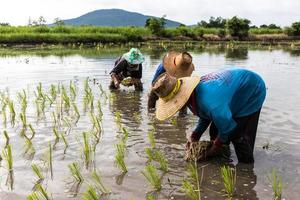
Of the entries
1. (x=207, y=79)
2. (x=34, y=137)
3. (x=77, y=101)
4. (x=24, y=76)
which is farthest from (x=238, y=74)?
(x=24, y=76)

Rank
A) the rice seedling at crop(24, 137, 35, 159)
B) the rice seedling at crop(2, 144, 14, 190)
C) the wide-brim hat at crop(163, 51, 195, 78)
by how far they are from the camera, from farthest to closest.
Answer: the wide-brim hat at crop(163, 51, 195, 78) → the rice seedling at crop(24, 137, 35, 159) → the rice seedling at crop(2, 144, 14, 190)

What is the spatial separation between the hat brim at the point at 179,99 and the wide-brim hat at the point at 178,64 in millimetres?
1873

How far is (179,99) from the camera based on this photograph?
4.17 metres

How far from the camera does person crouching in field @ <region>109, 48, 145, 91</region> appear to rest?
30.4 feet

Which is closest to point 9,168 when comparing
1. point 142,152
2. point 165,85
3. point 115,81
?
point 142,152

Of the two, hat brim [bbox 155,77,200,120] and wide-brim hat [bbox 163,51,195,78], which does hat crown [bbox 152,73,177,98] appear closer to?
hat brim [bbox 155,77,200,120]

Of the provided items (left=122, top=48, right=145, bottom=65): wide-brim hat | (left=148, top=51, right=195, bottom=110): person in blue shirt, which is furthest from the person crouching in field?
(left=148, top=51, right=195, bottom=110): person in blue shirt

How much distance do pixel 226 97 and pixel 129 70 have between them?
18.5 feet

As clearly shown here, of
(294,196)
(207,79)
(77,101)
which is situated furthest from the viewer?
(77,101)

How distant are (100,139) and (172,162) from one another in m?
1.36

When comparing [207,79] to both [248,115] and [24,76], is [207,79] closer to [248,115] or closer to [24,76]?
[248,115]

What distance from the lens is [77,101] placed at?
28.7 feet

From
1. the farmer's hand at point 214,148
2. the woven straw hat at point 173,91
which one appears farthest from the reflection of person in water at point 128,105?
the woven straw hat at point 173,91

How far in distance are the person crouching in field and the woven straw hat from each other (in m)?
5.04
